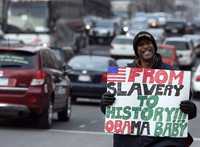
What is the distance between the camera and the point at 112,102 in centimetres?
671

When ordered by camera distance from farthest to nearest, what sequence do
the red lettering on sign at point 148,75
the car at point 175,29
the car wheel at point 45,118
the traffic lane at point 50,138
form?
the car at point 175,29 → the car wheel at point 45,118 → the traffic lane at point 50,138 → the red lettering on sign at point 148,75

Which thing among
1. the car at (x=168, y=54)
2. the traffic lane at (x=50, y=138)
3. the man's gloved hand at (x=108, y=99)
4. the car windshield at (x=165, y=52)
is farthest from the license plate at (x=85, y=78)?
the man's gloved hand at (x=108, y=99)

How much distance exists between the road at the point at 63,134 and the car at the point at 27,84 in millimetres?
366

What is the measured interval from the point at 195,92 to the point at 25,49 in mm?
12136

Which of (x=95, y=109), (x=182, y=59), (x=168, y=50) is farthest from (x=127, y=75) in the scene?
(x=182, y=59)

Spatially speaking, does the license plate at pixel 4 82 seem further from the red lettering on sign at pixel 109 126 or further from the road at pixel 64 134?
the red lettering on sign at pixel 109 126

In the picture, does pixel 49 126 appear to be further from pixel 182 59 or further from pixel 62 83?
pixel 182 59

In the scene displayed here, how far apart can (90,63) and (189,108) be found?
16.7 m

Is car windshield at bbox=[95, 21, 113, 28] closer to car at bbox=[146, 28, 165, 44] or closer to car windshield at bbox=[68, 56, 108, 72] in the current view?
car at bbox=[146, 28, 165, 44]

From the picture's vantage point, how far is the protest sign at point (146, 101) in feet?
21.9

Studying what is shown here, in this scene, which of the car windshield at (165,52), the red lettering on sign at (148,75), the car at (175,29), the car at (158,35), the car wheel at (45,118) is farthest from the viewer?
the car at (175,29)

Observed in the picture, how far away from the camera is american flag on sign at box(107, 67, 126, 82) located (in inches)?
265

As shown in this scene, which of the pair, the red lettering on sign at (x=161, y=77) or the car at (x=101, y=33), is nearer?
the red lettering on sign at (x=161, y=77)

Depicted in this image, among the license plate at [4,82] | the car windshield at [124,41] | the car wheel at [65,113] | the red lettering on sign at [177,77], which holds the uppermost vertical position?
the red lettering on sign at [177,77]
